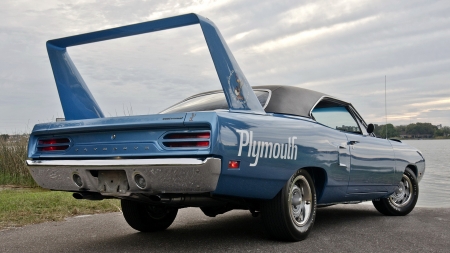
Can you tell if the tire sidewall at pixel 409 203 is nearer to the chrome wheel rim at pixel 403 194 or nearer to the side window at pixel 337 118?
the chrome wheel rim at pixel 403 194

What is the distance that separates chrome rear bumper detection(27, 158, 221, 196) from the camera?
13.3ft

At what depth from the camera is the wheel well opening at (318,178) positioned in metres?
5.51

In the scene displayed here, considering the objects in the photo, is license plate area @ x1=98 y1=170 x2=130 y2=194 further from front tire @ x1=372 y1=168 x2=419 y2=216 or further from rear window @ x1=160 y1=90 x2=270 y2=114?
front tire @ x1=372 y1=168 x2=419 y2=216

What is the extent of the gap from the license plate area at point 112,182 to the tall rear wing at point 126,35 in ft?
3.28

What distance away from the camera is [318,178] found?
18.4ft

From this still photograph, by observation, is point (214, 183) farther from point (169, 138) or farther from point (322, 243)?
point (322, 243)

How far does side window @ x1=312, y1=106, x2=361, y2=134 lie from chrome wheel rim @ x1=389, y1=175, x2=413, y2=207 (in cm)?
136

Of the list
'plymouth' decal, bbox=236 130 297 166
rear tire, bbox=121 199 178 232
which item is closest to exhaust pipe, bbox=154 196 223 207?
'plymouth' decal, bbox=236 130 297 166

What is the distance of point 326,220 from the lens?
6711 mm

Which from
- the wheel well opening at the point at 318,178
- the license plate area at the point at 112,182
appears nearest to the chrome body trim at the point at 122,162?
the license plate area at the point at 112,182

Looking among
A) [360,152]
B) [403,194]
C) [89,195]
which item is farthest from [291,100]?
[403,194]

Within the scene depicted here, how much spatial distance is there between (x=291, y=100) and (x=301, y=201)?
1.01 metres

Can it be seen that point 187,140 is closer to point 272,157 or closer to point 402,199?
point 272,157

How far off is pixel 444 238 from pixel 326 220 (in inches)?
62.6
